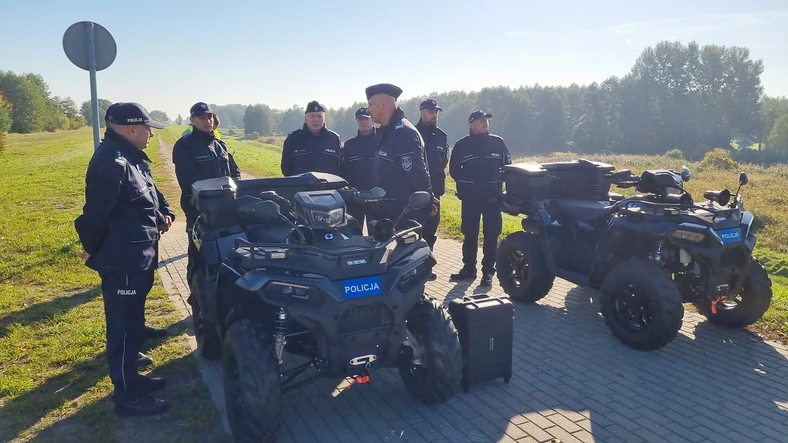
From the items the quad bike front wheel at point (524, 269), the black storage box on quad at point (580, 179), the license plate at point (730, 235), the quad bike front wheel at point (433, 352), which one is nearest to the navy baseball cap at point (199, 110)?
the quad bike front wheel at point (433, 352)

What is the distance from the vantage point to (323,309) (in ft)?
11.0

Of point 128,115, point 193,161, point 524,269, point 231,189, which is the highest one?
point 128,115

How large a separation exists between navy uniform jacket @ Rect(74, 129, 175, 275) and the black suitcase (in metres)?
2.29

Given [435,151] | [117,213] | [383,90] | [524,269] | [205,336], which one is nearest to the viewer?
[117,213]

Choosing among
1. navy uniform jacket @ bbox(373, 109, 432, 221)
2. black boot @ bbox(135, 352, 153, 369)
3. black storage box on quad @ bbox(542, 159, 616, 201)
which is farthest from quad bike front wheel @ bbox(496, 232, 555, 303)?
black boot @ bbox(135, 352, 153, 369)

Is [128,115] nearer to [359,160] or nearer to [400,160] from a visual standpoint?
[400,160]

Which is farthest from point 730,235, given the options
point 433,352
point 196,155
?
point 196,155

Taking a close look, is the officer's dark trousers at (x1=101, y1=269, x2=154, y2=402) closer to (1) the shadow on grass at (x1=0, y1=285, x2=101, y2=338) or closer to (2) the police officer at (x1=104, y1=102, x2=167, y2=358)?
(2) the police officer at (x1=104, y1=102, x2=167, y2=358)

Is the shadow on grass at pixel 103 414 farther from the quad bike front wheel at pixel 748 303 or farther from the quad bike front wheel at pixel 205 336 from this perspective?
the quad bike front wheel at pixel 748 303

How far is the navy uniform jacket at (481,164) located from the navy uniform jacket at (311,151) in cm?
155

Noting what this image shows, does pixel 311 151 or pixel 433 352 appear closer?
pixel 433 352

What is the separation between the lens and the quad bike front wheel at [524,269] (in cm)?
638

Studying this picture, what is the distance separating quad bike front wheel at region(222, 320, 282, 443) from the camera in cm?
338

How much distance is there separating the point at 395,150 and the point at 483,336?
202 centimetres
